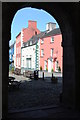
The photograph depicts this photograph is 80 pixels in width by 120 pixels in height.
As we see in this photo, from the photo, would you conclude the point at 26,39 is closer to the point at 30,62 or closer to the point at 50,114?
the point at 30,62

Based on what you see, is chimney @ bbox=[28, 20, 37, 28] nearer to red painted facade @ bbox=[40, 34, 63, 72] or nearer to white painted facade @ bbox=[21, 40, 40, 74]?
white painted facade @ bbox=[21, 40, 40, 74]

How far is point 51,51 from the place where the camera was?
36406 millimetres

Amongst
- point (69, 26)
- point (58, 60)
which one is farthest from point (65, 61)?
point (58, 60)

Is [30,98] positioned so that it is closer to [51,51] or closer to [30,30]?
[51,51]

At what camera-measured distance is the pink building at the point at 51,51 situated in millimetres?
33719

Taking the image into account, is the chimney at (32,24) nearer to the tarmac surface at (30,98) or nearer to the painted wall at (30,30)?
the painted wall at (30,30)

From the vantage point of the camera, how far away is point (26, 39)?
5147 cm

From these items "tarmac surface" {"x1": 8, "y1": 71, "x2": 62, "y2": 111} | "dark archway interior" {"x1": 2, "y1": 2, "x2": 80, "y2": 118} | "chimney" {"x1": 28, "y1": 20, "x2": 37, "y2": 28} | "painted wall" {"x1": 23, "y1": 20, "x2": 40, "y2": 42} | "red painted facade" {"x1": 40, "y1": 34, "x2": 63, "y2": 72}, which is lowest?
"tarmac surface" {"x1": 8, "y1": 71, "x2": 62, "y2": 111}

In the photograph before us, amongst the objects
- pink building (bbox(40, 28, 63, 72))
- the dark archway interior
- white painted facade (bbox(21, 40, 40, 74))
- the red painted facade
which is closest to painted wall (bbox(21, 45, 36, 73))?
white painted facade (bbox(21, 40, 40, 74))

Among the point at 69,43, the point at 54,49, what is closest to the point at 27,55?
the point at 54,49

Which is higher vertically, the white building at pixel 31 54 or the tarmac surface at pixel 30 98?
the white building at pixel 31 54

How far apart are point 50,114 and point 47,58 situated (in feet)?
102

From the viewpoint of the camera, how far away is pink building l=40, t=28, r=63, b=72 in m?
33.7

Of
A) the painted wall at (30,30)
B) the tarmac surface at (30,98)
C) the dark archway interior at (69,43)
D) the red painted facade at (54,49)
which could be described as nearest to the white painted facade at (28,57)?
the red painted facade at (54,49)
